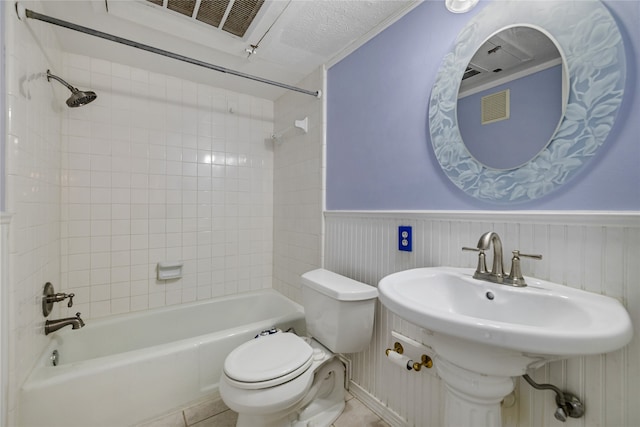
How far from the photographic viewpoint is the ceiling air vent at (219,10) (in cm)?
129

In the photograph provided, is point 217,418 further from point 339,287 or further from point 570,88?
point 570,88

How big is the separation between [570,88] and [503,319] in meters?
0.77

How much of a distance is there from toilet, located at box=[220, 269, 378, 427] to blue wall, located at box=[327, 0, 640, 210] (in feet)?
1.82

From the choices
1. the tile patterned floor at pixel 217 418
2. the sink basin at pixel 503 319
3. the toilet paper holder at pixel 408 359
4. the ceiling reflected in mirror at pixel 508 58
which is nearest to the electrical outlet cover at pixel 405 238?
the sink basin at pixel 503 319

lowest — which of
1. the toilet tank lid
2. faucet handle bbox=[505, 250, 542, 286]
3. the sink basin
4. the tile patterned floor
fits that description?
the tile patterned floor

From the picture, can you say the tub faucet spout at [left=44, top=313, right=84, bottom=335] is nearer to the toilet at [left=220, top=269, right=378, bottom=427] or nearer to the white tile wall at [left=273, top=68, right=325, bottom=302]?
the toilet at [left=220, top=269, right=378, bottom=427]

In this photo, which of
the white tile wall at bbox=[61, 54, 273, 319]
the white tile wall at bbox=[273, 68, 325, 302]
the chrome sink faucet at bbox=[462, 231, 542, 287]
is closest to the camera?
the chrome sink faucet at bbox=[462, 231, 542, 287]

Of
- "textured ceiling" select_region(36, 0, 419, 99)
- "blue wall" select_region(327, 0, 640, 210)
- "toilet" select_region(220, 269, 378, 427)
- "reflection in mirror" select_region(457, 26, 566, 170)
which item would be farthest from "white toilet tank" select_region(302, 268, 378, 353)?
"textured ceiling" select_region(36, 0, 419, 99)

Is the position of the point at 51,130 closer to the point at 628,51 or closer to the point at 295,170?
the point at 295,170

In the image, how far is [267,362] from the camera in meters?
1.17

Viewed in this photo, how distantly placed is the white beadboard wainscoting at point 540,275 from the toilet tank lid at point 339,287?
0.15 metres

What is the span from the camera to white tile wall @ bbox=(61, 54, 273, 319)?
1768mm

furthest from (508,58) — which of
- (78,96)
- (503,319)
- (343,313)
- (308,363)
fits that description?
(78,96)

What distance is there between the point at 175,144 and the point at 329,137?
126 cm
